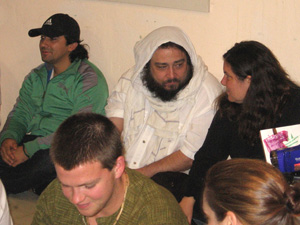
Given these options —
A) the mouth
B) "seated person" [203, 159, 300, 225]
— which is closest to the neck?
the mouth

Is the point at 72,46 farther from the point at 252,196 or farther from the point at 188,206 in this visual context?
the point at 252,196

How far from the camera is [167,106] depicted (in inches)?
110

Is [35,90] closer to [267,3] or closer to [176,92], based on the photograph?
[176,92]

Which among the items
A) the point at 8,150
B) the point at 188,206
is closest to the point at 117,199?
the point at 188,206

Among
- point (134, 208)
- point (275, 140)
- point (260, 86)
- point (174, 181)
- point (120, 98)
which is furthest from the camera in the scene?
point (120, 98)

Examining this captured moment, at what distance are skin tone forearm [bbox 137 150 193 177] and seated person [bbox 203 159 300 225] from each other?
1.29 meters

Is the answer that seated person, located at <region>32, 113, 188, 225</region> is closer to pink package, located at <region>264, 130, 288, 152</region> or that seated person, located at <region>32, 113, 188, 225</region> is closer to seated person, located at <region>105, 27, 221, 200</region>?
pink package, located at <region>264, 130, 288, 152</region>

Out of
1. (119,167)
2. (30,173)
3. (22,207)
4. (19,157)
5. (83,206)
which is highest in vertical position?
(119,167)

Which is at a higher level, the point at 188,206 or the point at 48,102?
the point at 48,102

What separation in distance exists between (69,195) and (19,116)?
91.6 inches

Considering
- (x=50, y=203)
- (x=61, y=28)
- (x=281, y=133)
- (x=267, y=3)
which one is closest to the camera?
(x=50, y=203)

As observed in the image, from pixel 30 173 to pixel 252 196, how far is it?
2.48 metres

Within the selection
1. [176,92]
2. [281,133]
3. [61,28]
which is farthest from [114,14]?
[281,133]

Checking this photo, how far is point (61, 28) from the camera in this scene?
Answer: 3.47 meters
